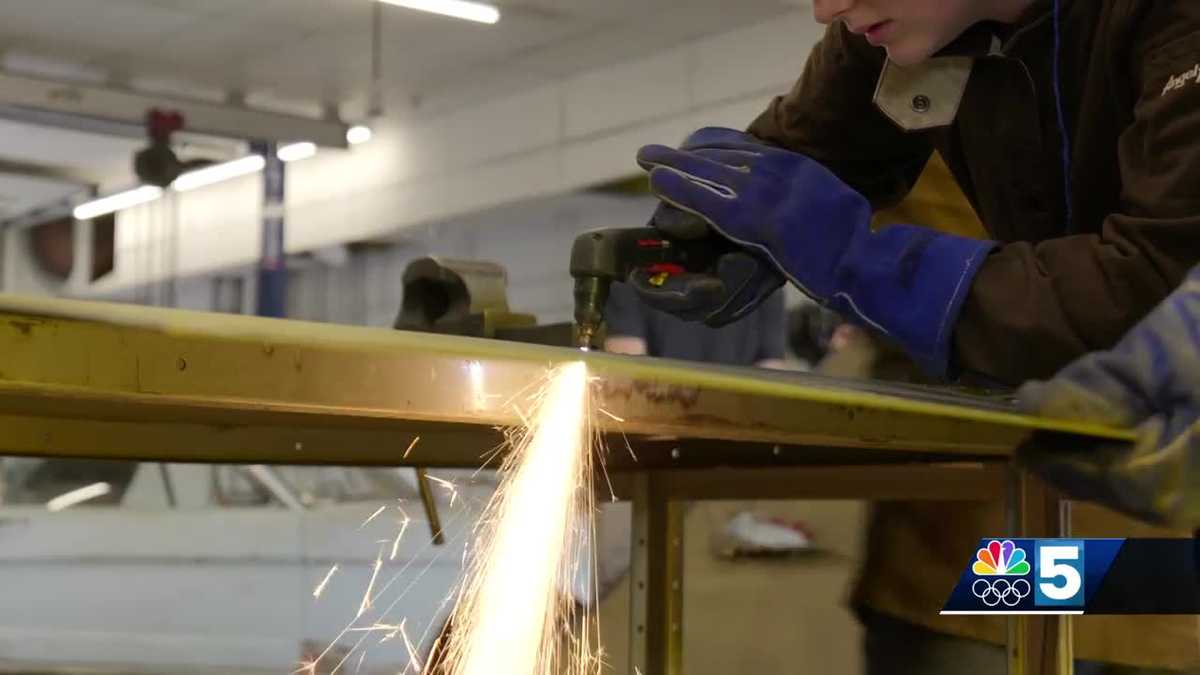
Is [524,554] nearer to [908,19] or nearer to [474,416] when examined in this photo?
[474,416]

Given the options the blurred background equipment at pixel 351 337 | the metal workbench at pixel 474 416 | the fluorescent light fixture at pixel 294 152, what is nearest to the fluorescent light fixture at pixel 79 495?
the blurred background equipment at pixel 351 337

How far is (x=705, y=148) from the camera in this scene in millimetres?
1069

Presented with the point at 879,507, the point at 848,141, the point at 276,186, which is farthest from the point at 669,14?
the point at 848,141

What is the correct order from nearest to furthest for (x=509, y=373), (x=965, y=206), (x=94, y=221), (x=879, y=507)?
(x=509, y=373), (x=965, y=206), (x=879, y=507), (x=94, y=221)

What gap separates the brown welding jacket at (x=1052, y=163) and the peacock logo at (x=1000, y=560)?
0.19 meters

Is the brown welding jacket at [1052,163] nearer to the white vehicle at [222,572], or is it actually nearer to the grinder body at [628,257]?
the grinder body at [628,257]

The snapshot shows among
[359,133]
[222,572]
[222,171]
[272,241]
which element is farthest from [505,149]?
[222,572]

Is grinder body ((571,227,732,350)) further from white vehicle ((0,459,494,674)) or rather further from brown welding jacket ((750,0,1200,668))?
white vehicle ((0,459,494,674))

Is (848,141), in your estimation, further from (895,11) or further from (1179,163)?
(1179,163)

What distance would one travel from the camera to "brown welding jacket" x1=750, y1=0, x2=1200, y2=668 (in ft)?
2.79

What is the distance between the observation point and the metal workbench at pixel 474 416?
23.2 inches

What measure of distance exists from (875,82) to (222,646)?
133 inches

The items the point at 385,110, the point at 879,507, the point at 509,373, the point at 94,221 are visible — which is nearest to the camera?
the point at 509,373

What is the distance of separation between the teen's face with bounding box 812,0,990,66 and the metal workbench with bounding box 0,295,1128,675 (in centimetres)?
29
